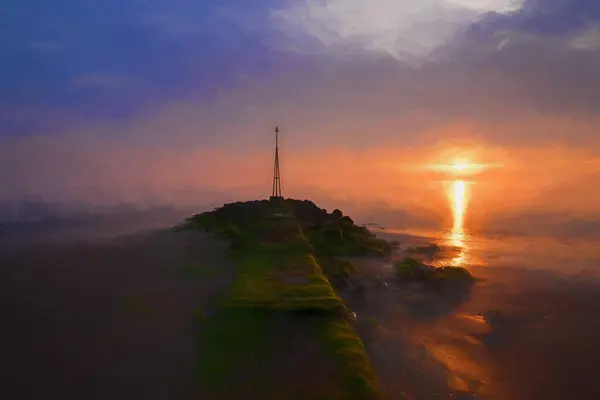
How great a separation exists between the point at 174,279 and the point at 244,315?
19.8 feet

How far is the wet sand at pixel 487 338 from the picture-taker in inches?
468

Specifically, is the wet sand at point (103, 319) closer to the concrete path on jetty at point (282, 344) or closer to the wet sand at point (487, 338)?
the concrete path on jetty at point (282, 344)

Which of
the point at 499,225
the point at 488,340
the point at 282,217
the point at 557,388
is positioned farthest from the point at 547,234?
the point at 557,388

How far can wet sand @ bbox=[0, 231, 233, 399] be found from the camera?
10438 mm

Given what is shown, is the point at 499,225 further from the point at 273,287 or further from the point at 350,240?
the point at 273,287

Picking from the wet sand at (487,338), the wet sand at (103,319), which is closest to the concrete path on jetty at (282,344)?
the wet sand at (103,319)

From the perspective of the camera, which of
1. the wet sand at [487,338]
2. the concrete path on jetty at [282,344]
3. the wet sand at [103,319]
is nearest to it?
the concrete path on jetty at [282,344]

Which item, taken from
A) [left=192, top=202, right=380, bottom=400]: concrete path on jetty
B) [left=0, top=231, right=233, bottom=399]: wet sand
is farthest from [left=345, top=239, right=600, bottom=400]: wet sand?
[left=0, top=231, right=233, bottom=399]: wet sand

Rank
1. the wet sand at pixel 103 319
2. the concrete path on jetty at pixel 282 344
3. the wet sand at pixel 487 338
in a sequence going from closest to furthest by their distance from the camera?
the concrete path on jetty at pixel 282 344
the wet sand at pixel 103 319
the wet sand at pixel 487 338

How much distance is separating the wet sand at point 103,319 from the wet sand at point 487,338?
Answer: 544 cm

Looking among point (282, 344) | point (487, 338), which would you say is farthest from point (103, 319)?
point (487, 338)

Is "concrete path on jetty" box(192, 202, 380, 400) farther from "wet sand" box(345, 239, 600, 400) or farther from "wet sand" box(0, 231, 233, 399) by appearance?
"wet sand" box(345, 239, 600, 400)

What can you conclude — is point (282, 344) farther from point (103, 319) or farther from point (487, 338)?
point (487, 338)

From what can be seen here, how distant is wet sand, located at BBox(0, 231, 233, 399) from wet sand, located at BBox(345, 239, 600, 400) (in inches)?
214
